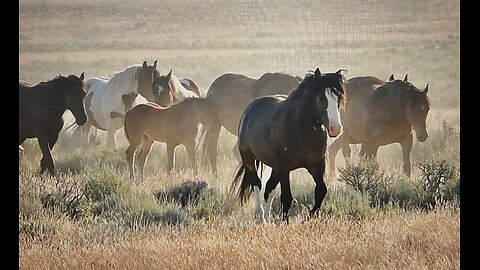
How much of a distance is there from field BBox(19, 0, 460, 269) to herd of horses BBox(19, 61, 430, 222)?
7.0 inches

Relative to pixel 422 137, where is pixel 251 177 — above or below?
below

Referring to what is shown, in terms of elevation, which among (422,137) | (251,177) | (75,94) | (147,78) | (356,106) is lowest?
(251,177)

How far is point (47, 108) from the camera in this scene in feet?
29.9

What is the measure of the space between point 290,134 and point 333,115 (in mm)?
592

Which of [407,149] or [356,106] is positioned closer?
[407,149]

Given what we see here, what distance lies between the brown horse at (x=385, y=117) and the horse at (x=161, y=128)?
162cm

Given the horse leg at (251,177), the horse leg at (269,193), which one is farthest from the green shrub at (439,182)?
the horse leg at (251,177)

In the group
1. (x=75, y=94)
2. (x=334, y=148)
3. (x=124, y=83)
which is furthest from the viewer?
(x=124, y=83)

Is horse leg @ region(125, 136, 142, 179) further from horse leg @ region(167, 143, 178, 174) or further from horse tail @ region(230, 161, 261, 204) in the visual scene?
horse tail @ region(230, 161, 261, 204)

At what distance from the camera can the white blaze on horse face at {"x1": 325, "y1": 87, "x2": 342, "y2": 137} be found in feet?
22.2

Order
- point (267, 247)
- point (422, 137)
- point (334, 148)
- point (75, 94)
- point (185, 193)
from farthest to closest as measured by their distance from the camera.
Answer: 1. point (334, 148)
2. point (422, 137)
3. point (75, 94)
4. point (185, 193)
5. point (267, 247)

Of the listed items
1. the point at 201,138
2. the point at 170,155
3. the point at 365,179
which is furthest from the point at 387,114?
the point at 170,155

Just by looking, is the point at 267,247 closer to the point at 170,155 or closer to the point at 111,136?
the point at 170,155
